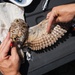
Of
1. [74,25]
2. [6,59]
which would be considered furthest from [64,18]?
[6,59]

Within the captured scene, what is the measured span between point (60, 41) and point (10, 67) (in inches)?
9.8

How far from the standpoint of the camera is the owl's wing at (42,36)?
3.26ft

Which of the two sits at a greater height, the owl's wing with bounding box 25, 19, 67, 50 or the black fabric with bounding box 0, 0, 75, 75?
the owl's wing with bounding box 25, 19, 67, 50

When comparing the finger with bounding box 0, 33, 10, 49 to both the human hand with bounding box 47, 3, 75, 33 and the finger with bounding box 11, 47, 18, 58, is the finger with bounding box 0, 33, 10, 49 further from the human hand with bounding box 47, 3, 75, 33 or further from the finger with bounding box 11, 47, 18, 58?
A: the human hand with bounding box 47, 3, 75, 33

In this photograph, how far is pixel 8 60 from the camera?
0.93 metres

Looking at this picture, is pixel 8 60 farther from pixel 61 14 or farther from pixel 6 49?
pixel 61 14

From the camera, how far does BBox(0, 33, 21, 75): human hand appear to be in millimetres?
928

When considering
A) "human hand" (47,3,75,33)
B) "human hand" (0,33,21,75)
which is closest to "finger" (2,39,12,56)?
"human hand" (0,33,21,75)

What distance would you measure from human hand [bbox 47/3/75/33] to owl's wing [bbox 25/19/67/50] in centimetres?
3

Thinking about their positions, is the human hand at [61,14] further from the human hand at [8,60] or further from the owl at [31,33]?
the human hand at [8,60]

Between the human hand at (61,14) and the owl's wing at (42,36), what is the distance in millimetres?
26

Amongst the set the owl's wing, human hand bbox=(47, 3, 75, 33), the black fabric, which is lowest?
the black fabric

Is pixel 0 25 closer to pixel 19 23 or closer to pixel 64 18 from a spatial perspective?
pixel 19 23

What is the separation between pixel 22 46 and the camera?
987 mm
